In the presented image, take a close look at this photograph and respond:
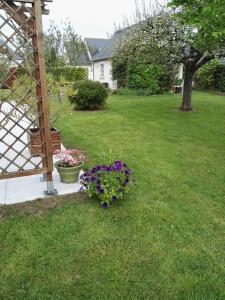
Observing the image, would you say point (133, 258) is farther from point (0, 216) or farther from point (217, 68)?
point (217, 68)

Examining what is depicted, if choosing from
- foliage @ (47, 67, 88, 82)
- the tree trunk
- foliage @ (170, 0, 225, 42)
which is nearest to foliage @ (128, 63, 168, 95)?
foliage @ (47, 67, 88, 82)

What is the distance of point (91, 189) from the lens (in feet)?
11.2

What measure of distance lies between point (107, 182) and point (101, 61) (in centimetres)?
2225

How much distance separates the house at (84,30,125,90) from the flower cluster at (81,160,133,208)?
18.0 metres

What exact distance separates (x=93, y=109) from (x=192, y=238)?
888cm

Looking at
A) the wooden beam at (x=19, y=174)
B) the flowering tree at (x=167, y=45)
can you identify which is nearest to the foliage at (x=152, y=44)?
the flowering tree at (x=167, y=45)

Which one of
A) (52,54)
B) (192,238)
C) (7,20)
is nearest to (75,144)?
(7,20)

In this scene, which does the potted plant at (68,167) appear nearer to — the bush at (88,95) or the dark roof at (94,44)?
the bush at (88,95)

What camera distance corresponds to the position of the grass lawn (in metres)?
2.17

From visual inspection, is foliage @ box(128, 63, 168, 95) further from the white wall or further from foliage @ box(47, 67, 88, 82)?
the white wall

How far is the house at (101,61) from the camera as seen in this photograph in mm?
22222

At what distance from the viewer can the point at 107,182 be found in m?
3.33

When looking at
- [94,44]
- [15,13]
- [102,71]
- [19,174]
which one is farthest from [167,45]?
[94,44]

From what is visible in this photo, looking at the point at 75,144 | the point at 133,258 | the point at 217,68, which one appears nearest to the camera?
the point at 133,258
